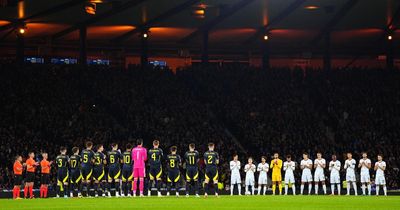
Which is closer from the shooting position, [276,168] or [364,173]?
[276,168]

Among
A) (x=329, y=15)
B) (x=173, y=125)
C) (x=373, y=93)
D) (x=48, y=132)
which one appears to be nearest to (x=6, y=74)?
(x=48, y=132)

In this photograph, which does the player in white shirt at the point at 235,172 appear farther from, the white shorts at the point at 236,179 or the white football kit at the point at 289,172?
the white football kit at the point at 289,172

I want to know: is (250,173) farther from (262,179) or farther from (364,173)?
(364,173)

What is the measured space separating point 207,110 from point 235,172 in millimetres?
12366

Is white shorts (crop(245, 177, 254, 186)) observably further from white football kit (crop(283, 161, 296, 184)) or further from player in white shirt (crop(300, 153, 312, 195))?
player in white shirt (crop(300, 153, 312, 195))

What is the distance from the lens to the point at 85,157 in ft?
115

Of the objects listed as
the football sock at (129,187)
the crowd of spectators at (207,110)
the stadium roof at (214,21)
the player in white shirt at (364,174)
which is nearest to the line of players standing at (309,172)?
the player in white shirt at (364,174)

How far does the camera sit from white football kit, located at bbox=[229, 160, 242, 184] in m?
40.0

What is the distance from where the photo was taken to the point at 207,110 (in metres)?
52.1

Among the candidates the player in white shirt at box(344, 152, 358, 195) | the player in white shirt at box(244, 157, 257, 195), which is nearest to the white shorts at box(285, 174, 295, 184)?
the player in white shirt at box(244, 157, 257, 195)

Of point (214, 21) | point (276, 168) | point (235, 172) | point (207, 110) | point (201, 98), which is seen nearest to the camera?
point (276, 168)

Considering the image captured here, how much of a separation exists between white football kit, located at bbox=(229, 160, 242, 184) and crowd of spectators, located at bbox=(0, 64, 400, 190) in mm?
3634

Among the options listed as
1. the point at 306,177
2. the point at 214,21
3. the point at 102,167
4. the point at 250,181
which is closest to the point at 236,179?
the point at 250,181

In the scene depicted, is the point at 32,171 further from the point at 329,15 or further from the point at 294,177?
the point at 329,15
